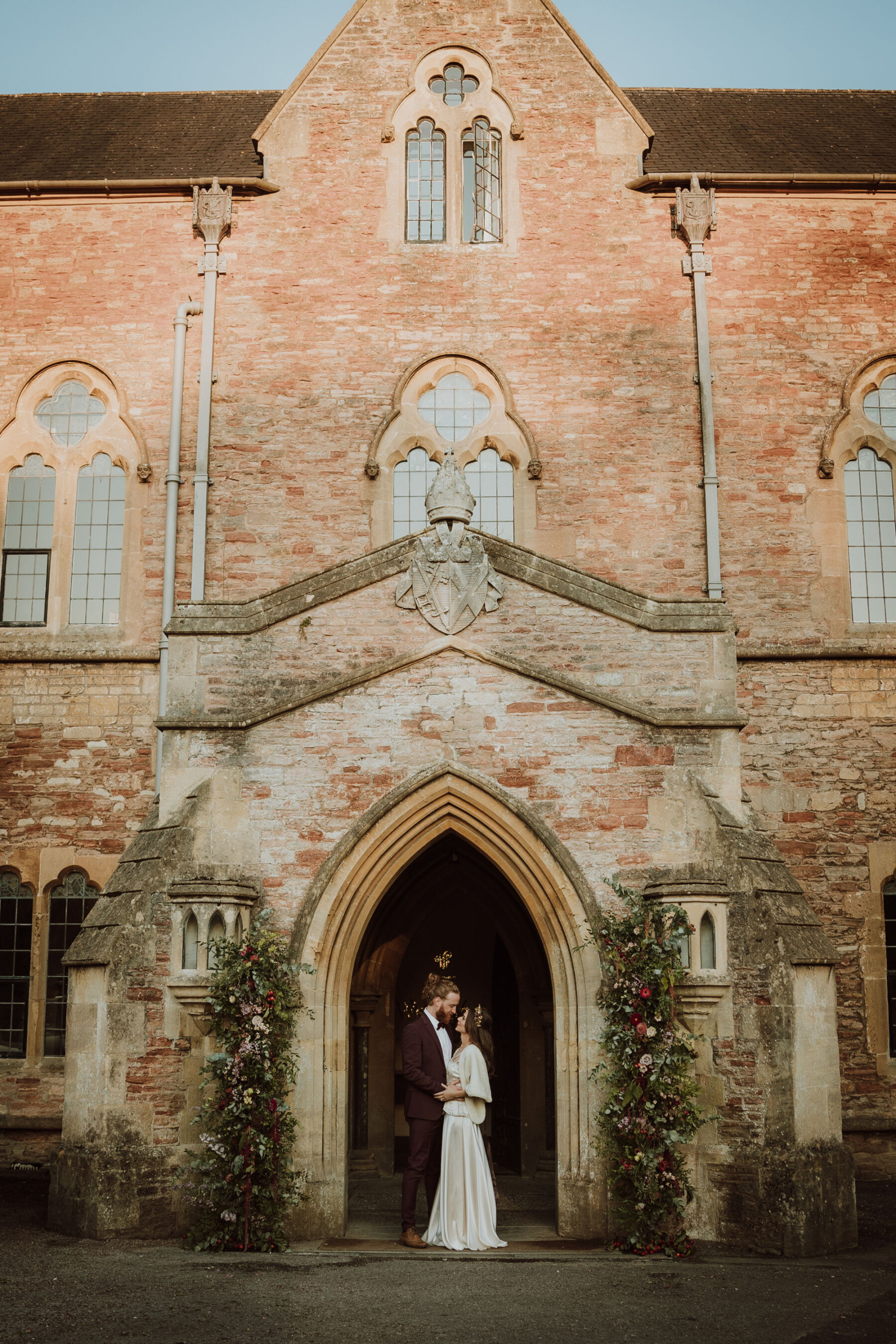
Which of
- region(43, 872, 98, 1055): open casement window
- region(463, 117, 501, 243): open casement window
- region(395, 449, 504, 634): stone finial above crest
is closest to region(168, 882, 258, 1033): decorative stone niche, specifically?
region(395, 449, 504, 634): stone finial above crest

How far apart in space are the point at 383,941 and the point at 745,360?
324 inches

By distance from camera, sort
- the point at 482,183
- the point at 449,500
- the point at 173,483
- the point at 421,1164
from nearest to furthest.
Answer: the point at 421,1164 → the point at 449,500 → the point at 173,483 → the point at 482,183

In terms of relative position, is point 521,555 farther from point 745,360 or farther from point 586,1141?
point 745,360

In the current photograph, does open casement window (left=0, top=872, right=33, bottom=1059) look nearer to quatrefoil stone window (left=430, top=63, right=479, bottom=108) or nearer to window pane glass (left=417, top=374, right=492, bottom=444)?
window pane glass (left=417, top=374, right=492, bottom=444)

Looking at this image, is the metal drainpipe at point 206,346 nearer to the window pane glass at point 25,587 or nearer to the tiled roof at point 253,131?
the tiled roof at point 253,131

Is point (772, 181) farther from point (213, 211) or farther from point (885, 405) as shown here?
point (213, 211)

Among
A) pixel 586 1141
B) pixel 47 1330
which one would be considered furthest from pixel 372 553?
pixel 47 1330

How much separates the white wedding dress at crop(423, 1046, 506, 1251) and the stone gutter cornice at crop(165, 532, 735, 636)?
3.92m

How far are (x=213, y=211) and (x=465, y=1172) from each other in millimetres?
11807

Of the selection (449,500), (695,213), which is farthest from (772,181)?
(449,500)

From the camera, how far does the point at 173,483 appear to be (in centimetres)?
1524

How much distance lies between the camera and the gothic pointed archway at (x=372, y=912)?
9.77 metres

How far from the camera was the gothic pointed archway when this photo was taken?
977 cm

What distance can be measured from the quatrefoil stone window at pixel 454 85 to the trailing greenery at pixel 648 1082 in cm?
1141
